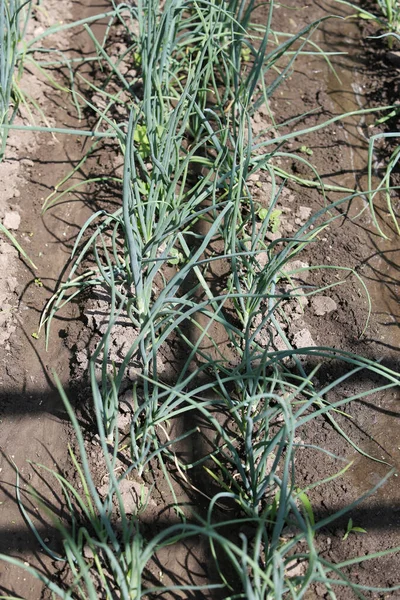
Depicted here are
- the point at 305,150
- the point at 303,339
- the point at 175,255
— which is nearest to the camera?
the point at 303,339

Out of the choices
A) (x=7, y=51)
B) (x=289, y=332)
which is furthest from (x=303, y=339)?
(x=7, y=51)

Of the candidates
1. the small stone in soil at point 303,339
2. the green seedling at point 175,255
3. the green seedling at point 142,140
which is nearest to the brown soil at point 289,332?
the small stone in soil at point 303,339

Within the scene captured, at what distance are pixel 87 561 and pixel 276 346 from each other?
0.94 meters

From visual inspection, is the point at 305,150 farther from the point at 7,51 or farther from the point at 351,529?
the point at 351,529

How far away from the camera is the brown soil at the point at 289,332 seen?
79.3 inches

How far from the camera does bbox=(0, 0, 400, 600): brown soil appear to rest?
6.61ft

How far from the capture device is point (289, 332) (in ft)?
8.07

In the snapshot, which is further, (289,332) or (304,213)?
(304,213)

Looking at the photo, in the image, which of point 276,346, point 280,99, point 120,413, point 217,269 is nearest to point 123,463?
point 120,413

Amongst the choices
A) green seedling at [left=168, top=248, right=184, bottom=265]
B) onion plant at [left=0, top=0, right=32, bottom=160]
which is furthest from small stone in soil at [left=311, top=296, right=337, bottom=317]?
onion plant at [left=0, top=0, right=32, bottom=160]

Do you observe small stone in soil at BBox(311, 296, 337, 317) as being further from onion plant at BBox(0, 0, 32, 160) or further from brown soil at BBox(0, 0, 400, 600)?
onion plant at BBox(0, 0, 32, 160)

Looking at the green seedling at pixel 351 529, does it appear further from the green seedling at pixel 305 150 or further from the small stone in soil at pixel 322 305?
the green seedling at pixel 305 150

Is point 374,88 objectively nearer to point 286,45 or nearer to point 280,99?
point 280,99

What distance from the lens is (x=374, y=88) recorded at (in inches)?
135
